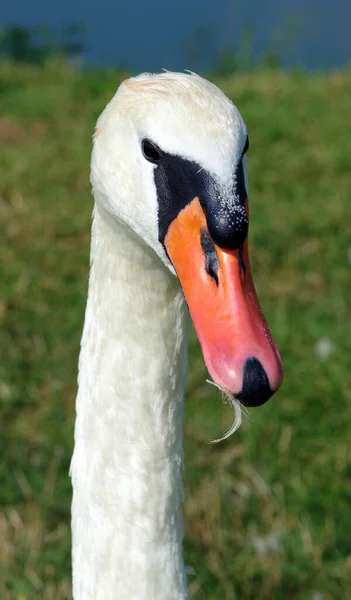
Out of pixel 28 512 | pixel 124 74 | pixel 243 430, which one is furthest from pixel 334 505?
pixel 124 74

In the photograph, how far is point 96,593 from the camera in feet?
4.87

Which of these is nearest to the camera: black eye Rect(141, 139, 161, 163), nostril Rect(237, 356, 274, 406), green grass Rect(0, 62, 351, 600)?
nostril Rect(237, 356, 274, 406)

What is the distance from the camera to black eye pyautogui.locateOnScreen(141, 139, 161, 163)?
119 cm

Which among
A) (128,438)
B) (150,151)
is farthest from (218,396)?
(150,151)

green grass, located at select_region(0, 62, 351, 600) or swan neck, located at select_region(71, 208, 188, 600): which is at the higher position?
swan neck, located at select_region(71, 208, 188, 600)

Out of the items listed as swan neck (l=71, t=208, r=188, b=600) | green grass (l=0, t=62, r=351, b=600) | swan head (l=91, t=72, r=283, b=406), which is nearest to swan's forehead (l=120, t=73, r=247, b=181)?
swan head (l=91, t=72, r=283, b=406)

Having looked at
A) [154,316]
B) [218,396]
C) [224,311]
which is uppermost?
[224,311]

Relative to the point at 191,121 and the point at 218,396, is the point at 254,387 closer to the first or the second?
the point at 191,121

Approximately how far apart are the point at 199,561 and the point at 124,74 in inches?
169

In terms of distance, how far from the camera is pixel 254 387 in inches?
42.2

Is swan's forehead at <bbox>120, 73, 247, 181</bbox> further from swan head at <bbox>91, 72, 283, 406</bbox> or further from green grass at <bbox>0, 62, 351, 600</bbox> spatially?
green grass at <bbox>0, 62, 351, 600</bbox>

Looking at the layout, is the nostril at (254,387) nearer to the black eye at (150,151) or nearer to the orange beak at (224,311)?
the orange beak at (224,311)

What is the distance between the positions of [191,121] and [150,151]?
0.07 m

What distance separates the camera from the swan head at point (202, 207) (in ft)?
3.65
